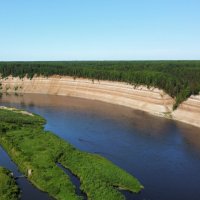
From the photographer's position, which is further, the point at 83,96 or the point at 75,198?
the point at 83,96

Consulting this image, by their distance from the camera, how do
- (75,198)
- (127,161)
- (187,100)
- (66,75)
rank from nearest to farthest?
(75,198) → (127,161) → (187,100) → (66,75)

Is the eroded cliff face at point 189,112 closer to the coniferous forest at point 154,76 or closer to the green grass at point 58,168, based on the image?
the coniferous forest at point 154,76

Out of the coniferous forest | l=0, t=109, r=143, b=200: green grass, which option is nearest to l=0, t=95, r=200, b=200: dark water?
l=0, t=109, r=143, b=200: green grass

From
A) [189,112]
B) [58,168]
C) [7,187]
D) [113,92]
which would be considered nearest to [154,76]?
[113,92]

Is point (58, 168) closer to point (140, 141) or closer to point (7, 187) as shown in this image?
point (7, 187)

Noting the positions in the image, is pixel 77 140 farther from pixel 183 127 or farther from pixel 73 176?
pixel 183 127

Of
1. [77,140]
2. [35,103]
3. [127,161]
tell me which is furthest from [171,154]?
[35,103]
